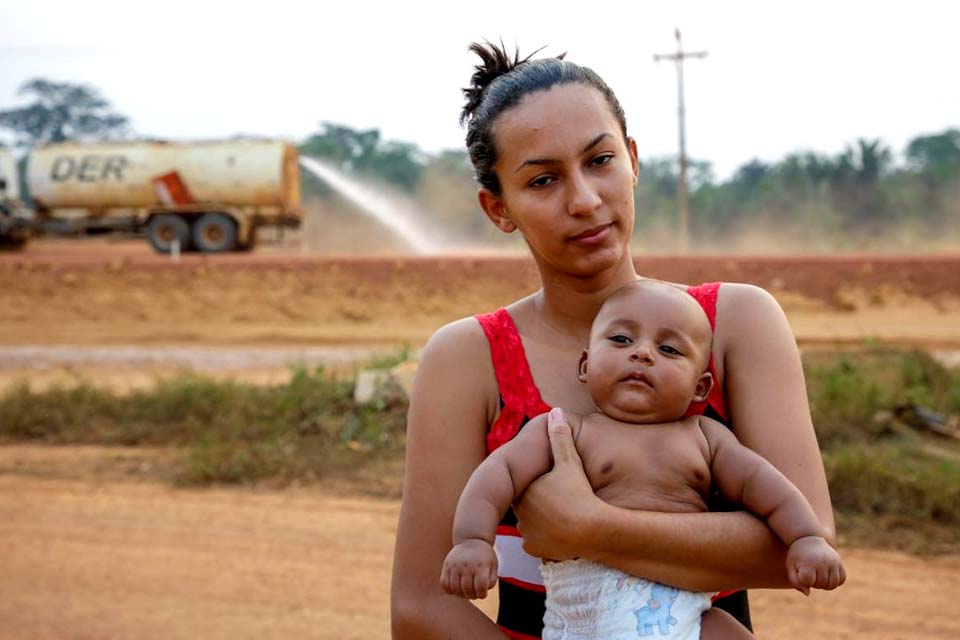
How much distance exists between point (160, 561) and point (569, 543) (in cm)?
470

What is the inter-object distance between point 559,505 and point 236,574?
435 centimetres

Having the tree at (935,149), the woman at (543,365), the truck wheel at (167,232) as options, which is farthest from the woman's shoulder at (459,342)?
the tree at (935,149)

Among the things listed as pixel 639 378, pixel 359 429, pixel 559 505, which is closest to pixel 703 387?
pixel 639 378

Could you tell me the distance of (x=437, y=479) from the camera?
2.06 m

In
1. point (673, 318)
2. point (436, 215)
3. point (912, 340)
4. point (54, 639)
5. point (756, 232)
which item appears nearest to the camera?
point (673, 318)

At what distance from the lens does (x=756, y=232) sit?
115 ft

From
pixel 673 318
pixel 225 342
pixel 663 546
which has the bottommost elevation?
pixel 225 342

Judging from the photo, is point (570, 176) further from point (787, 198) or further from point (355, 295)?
point (787, 198)

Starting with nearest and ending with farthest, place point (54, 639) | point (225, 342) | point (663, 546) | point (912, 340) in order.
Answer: point (663, 546)
point (54, 639)
point (912, 340)
point (225, 342)

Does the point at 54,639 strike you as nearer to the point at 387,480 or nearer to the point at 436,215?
the point at 387,480

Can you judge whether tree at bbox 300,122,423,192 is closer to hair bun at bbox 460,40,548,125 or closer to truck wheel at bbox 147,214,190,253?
truck wheel at bbox 147,214,190,253

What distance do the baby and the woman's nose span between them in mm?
196

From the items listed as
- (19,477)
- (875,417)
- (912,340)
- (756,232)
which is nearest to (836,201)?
(756,232)

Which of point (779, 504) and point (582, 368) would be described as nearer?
point (779, 504)
